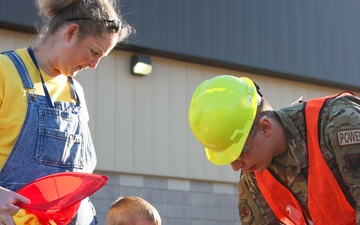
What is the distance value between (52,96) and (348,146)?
1336mm

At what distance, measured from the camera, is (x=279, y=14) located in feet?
34.1

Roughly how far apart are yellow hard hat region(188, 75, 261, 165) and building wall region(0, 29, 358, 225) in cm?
532

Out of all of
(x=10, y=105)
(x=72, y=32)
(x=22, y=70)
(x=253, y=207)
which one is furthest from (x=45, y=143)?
(x=253, y=207)

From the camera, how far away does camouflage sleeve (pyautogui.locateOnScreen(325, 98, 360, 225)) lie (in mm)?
2971

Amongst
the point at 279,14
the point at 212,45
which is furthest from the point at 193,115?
the point at 279,14

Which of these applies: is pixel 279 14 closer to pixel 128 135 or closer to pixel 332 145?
pixel 128 135

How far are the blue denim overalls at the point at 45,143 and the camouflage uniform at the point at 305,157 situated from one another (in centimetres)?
81

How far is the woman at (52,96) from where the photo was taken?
315 centimetres

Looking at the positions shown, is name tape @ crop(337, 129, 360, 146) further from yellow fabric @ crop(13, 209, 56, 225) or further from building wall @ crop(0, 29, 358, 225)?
building wall @ crop(0, 29, 358, 225)

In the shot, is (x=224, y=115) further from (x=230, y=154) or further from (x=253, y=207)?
(x=253, y=207)

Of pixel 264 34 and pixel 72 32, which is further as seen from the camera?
pixel 264 34

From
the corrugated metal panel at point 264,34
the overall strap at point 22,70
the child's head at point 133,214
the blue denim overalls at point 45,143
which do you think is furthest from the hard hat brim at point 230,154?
the corrugated metal panel at point 264,34

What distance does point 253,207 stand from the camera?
11.7 ft

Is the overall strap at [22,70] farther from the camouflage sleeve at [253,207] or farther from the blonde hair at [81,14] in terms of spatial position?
the camouflage sleeve at [253,207]
